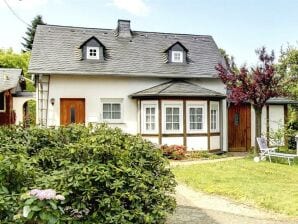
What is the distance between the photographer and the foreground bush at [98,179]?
439cm

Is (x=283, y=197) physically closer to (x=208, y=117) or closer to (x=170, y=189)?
(x=170, y=189)

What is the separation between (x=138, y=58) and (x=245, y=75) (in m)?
6.12

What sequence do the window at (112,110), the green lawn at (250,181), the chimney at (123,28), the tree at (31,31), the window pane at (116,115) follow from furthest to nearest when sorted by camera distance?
the tree at (31,31) < the chimney at (123,28) < the window pane at (116,115) < the window at (112,110) < the green lawn at (250,181)

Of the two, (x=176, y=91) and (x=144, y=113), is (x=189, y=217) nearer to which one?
(x=176, y=91)

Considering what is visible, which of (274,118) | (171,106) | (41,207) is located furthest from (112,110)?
(41,207)

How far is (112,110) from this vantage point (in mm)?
19031

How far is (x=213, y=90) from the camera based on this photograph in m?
20.5

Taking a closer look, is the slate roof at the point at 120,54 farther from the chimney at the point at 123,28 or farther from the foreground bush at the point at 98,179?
the foreground bush at the point at 98,179

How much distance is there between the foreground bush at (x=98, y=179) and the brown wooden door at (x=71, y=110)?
12.9 meters

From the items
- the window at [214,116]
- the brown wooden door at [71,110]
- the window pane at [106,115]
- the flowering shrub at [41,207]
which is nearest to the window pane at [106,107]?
the window pane at [106,115]

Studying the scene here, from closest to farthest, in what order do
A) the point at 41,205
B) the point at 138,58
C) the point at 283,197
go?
the point at 41,205, the point at 283,197, the point at 138,58

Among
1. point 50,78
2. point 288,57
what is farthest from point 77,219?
point 288,57

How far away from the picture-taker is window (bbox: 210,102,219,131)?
19078mm

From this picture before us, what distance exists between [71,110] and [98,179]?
46.9 ft
